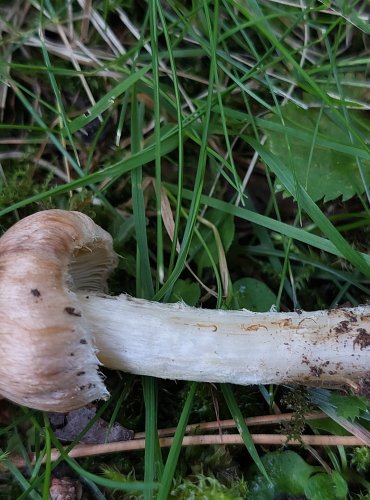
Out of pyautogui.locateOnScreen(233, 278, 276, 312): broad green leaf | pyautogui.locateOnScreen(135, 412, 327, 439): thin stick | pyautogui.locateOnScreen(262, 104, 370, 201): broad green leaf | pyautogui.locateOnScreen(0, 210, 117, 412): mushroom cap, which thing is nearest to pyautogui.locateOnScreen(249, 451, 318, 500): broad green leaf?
pyautogui.locateOnScreen(135, 412, 327, 439): thin stick

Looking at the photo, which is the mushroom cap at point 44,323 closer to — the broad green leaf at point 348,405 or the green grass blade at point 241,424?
the green grass blade at point 241,424

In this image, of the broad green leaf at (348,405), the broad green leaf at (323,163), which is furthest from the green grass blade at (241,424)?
the broad green leaf at (323,163)

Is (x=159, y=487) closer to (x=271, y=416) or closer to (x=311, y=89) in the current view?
(x=271, y=416)

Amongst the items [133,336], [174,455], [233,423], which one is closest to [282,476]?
[233,423]

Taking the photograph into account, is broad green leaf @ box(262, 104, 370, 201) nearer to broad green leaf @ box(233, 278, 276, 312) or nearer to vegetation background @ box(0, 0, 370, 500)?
vegetation background @ box(0, 0, 370, 500)

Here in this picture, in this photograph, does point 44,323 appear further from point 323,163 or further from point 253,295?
point 323,163

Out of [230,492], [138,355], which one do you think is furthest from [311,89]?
[230,492]
